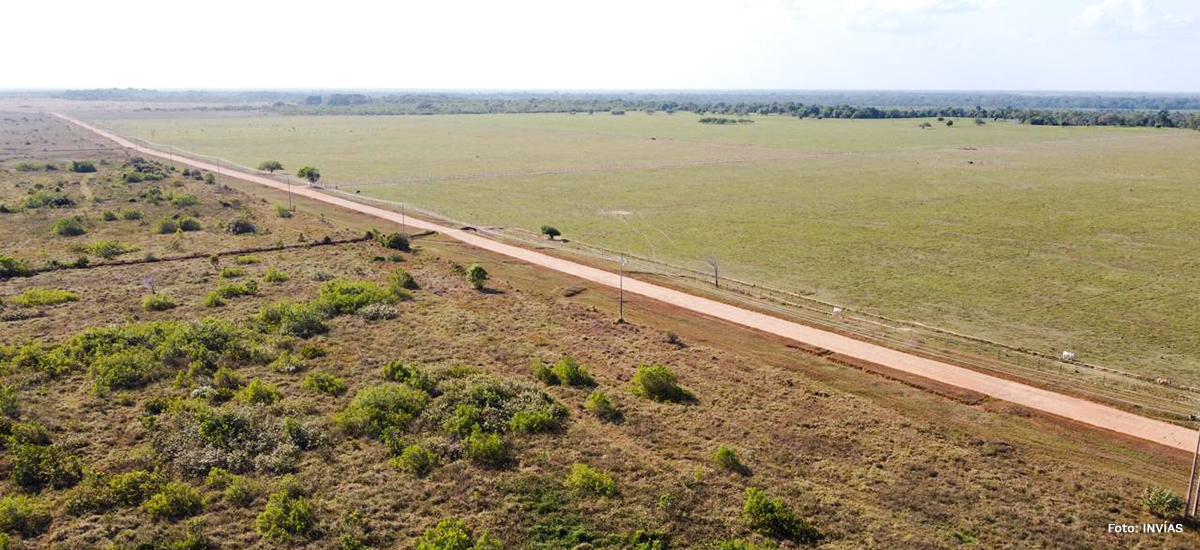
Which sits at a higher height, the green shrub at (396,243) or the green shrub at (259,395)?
the green shrub at (396,243)

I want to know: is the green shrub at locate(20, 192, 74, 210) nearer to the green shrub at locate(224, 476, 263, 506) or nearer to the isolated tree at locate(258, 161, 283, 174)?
the isolated tree at locate(258, 161, 283, 174)

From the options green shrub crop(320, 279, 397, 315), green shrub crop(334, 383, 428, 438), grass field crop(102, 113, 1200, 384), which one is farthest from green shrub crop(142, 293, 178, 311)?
grass field crop(102, 113, 1200, 384)

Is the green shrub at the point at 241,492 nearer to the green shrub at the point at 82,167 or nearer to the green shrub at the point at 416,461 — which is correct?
the green shrub at the point at 416,461

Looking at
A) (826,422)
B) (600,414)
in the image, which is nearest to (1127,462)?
(826,422)

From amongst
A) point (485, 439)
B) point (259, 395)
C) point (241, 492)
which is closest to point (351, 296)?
point (259, 395)

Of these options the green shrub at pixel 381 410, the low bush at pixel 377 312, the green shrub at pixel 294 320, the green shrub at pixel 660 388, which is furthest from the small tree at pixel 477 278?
the green shrub at pixel 660 388

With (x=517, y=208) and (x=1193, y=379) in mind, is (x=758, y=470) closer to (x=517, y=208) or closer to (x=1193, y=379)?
(x=1193, y=379)

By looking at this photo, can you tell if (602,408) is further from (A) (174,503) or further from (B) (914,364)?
(B) (914,364)
